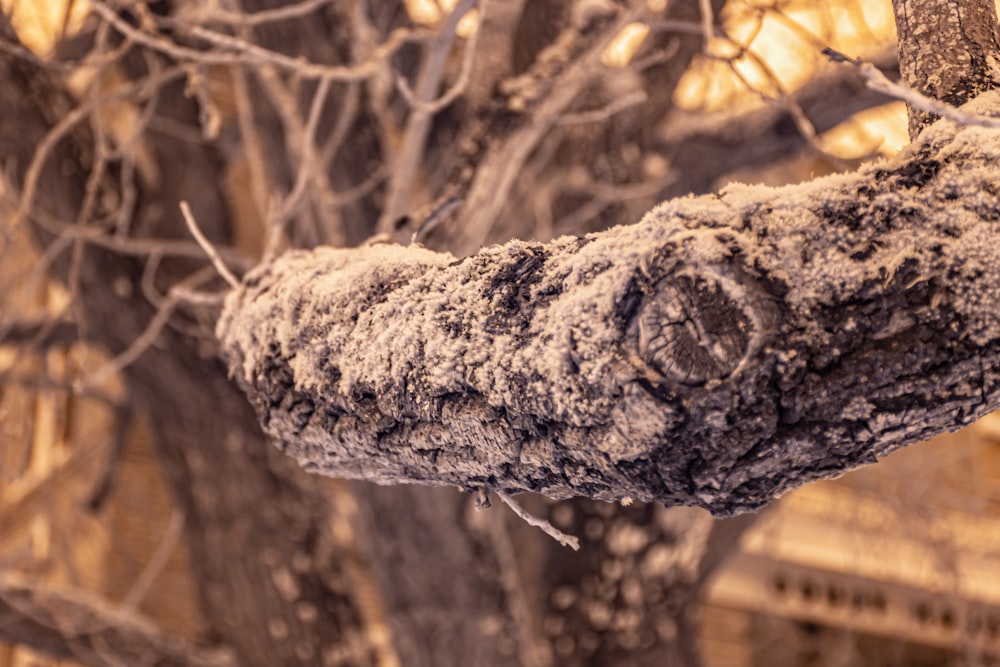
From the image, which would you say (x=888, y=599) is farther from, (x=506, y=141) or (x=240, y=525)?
(x=506, y=141)

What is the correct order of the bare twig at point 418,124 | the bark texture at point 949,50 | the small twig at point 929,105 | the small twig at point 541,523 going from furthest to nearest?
the bare twig at point 418,124, the small twig at point 541,523, the bark texture at point 949,50, the small twig at point 929,105

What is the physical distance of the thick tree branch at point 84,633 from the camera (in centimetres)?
363

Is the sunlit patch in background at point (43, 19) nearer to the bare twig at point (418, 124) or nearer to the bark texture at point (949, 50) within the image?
the bare twig at point (418, 124)

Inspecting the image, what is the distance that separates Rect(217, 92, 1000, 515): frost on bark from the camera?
107cm

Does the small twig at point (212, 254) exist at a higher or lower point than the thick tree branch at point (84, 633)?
higher

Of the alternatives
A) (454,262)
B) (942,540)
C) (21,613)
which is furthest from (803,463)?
(942,540)

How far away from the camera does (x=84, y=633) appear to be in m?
3.63

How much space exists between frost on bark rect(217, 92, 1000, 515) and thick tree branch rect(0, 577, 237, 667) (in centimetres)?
281

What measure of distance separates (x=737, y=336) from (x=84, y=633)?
10.3ft

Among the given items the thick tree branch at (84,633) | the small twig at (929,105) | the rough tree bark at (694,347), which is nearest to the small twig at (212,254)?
the rough tree bark at (694,347)

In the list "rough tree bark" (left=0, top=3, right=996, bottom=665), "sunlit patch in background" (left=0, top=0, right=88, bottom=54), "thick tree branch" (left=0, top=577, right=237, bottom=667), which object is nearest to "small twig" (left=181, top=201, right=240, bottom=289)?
"rough tree bark" (left=0, top=3, right=996, bottom=665)

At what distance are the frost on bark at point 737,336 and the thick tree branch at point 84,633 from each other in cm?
281

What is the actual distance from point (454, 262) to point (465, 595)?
7.55ft

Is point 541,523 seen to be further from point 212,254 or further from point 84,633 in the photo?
point 84,633
